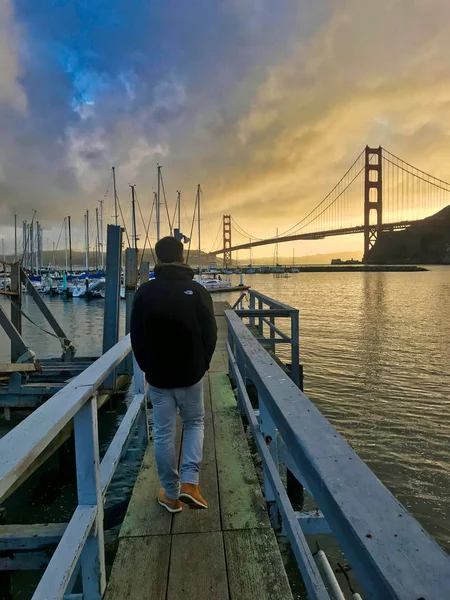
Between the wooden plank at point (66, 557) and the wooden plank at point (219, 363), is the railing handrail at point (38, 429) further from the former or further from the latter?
the wooden plank at point (219, 363)

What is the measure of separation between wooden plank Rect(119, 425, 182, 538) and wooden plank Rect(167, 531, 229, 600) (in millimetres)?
169

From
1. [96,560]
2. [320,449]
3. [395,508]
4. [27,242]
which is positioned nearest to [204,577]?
[96,560]

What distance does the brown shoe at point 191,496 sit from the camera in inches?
103

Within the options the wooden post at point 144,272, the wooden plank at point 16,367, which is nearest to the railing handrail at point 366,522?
the wooden plank at point 16,367

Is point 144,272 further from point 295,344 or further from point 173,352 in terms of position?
point 173,352

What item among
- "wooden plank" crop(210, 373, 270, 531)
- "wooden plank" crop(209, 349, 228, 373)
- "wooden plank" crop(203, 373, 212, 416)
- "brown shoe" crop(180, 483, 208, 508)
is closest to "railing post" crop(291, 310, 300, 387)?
"wooden plank" crop(209, 349, 228, 373)

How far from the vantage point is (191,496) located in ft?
8.59

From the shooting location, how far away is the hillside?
129m

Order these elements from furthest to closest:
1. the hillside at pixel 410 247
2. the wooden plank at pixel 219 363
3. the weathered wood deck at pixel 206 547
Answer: the hillside at pixel 410 247, the wooden plank at pixel 219 363, the weathered wood deck at pixel 206 547

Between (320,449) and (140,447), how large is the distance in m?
3.22

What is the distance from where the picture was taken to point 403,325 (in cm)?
2136

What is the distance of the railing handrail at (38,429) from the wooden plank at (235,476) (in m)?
1.28

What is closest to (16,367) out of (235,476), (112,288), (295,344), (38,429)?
(112,288)

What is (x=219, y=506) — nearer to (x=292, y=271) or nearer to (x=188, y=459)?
(x=188, y=459)
